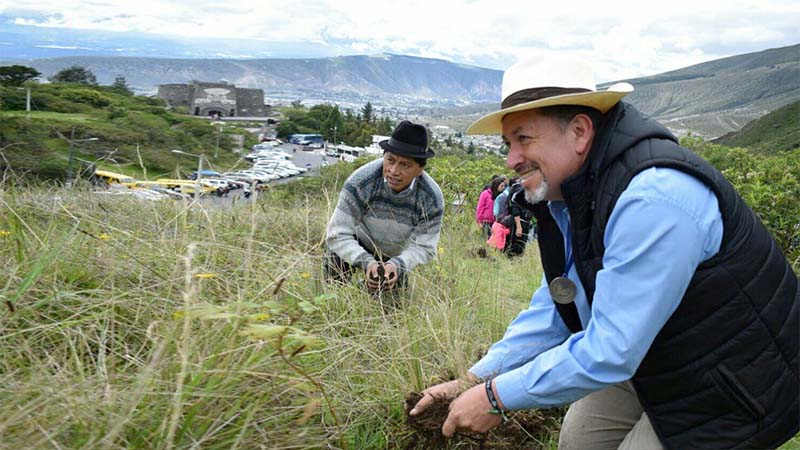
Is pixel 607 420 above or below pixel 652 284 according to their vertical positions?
below

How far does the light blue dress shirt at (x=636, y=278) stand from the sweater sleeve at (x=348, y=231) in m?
2.25

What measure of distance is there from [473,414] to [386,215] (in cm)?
244

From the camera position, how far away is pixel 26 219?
330cm

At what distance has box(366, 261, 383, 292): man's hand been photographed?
3670 mm

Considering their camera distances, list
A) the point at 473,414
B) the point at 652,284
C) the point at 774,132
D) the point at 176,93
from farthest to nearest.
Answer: the point at 774,132 → the point at 176,93 → the point at 473,414 → the point at 652,284

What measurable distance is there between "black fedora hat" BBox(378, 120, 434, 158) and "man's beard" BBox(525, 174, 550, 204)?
2094mm

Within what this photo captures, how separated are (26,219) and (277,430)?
2.22 metres

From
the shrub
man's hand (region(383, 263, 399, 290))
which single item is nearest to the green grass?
man's hand (region(383, 263, 399, 290))

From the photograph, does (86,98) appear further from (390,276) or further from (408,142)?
(390,276)

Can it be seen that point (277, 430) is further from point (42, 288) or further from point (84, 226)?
point (84, 226)

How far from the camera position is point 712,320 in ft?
5.58

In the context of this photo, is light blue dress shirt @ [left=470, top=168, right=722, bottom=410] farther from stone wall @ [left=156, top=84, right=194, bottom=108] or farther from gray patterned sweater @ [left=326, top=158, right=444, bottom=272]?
stone wall @ [left=156, top=84, right=194, bottom=108]

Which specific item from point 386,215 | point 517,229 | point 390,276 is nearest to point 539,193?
point 390,276

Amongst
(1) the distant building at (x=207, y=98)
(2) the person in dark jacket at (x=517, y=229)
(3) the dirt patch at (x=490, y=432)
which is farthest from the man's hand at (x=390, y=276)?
(1) the distant building at (x=207, y=98)
